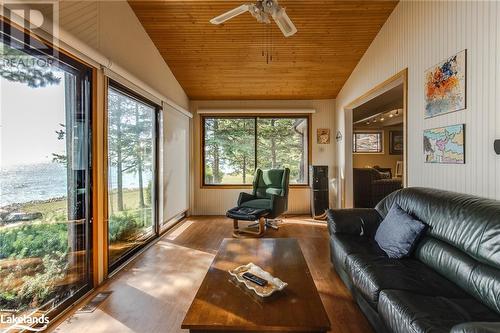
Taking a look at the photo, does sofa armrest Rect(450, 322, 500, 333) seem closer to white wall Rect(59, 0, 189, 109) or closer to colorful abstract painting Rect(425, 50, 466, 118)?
colorful abstract painting Rect(425, 50, 466, 118)

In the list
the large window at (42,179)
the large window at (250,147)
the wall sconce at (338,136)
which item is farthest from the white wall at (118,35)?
the wall sconce at (338,136)

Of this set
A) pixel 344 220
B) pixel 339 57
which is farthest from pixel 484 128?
pixel 339 57

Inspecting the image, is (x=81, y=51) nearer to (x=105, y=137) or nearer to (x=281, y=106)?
(x=105, y=137)

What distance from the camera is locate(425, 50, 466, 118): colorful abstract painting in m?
2.13

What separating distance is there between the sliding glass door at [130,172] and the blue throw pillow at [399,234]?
2.66 meters

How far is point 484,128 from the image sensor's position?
1.93 meters

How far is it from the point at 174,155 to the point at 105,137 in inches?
77.1

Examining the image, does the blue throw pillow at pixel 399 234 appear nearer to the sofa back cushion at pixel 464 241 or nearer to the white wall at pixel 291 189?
the sofa back cushion at pixel 464 241

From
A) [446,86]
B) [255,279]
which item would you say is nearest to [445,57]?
[446,86]

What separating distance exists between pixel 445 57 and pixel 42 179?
3.51m

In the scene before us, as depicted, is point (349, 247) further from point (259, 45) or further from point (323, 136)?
point (323, 136)

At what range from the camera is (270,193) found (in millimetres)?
4523

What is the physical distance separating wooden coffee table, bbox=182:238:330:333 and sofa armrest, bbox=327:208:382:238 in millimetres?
840

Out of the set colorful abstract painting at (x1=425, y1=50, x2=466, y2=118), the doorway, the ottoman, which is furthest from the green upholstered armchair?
colorful abstract painting at (x1=425, y1=50, x2=466, y2=118)
